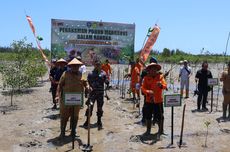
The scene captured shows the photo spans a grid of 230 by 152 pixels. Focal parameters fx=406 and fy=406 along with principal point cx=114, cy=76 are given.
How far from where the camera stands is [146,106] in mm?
9469

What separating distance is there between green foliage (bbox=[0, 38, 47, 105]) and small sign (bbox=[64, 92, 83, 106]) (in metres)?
9.20

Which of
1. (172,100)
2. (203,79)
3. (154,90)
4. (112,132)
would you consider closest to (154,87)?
(154,90)

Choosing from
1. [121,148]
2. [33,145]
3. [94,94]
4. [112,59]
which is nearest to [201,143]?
[121,148]

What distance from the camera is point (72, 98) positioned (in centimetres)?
834

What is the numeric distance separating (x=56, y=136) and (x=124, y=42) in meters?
15.3

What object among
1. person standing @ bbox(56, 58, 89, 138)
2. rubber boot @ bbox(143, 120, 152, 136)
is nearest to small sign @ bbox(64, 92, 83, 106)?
person standing @ bbox(56, 58, 89, 138)

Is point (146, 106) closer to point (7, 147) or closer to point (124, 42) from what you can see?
point (7, 147)

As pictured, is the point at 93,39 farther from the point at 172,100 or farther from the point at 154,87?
the point at 172,100

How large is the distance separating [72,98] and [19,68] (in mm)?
10294

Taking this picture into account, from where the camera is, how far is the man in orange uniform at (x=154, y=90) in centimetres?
915

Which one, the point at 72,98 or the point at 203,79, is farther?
the point at 203,79

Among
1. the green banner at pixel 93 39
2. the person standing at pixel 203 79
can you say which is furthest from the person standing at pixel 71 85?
the green banner at pixel 93 39

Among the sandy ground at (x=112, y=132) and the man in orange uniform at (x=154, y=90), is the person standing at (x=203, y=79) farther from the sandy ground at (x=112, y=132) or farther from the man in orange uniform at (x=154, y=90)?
the man in orange uniform at (x=154, y=90)

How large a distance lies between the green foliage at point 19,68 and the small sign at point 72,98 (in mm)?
9203
